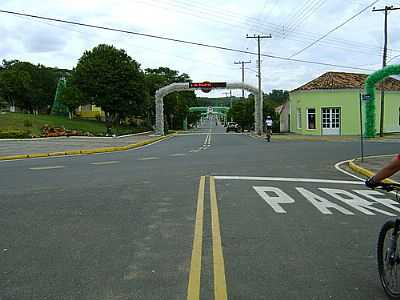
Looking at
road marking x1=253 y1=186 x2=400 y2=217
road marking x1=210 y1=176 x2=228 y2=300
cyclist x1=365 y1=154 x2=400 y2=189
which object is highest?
cyclist x1=365 y1=154 x2=400 y2=189

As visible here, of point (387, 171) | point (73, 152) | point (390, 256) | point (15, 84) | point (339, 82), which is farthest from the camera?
point (15, 84)

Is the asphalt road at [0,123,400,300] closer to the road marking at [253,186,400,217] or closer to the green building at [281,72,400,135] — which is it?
the road marking at [253,186,400,217]

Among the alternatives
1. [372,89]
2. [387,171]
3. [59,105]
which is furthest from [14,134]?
[59,105]

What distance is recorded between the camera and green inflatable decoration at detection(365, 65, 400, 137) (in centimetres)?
3434

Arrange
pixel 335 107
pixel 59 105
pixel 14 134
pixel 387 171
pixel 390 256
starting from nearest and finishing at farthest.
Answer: pixel 387 171 < pixel 390 256 < pixel 14 134 < pixel 335 107 < pixel 59 105

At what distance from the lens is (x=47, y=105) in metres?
89.4

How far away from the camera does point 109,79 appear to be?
55.0 m

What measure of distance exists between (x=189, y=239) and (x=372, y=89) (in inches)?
1307

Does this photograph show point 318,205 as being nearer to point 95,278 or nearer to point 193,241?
point 193,241

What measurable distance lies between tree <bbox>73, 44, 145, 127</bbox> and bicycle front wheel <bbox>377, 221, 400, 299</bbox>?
5111cm

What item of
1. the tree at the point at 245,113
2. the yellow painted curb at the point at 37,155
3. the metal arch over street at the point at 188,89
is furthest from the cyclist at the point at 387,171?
the tree at the point at 245,113

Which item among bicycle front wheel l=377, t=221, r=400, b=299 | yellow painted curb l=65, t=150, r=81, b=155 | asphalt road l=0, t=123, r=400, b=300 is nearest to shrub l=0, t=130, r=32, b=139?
yellow painted curb l=65, t=150, r=81, b=155

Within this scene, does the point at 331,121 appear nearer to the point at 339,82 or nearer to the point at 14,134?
the point at 339,82

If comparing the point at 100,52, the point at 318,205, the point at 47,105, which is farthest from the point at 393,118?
the point at 47,105
